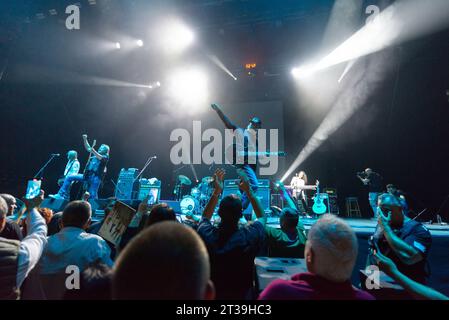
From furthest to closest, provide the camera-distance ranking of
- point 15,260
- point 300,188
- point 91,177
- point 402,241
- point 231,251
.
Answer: point 300,188 < point 91,177 < point 402,241 < point 231,251 < point 15,260

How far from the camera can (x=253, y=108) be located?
9828 millimetres

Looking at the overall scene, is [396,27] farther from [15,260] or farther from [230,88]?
[15,260]

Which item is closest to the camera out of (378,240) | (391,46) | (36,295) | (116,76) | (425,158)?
(36,295)

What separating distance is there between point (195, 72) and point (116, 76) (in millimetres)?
3380

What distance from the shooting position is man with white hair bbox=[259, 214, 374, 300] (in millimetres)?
939

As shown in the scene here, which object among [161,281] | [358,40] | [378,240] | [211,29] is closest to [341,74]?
[358,40]

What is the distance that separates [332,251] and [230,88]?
32.5ft

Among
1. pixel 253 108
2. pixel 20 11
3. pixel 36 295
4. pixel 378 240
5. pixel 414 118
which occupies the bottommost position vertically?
pixel 36 295

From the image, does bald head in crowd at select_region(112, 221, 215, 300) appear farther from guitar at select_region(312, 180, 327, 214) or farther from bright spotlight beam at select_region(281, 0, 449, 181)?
guitar at select_region(312, 180, 327, 214)

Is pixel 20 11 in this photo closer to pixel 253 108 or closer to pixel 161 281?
pixel 253 108

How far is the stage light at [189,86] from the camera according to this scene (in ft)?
31.7

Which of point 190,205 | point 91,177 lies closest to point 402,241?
point 190,205

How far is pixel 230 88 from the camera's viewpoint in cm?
1019
